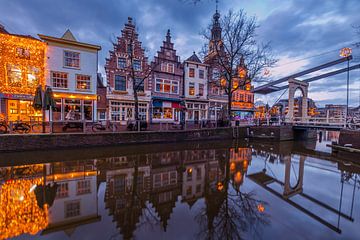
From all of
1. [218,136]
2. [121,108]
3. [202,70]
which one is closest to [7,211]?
[218,136]

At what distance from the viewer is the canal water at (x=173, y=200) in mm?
3621

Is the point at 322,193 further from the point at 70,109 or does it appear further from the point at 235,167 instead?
the point at 70,109

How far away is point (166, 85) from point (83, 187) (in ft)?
63.9

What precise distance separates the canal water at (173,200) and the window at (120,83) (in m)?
13.2

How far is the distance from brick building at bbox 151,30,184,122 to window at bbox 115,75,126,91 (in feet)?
12.2

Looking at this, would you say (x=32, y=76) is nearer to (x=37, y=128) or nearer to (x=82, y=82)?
(x=82, y=82)

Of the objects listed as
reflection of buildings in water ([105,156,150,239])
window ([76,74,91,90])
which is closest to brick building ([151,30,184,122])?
window ([76,74,91,90])

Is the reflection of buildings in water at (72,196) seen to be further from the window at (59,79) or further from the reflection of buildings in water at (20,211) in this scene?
the window at (59,79)

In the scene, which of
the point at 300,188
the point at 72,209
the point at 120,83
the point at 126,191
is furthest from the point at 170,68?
the point at 72,209

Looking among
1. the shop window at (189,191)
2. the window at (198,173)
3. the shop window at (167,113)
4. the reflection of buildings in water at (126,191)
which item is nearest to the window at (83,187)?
the reflection of buildings in water at (126,191)

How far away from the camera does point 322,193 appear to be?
18.7 feet

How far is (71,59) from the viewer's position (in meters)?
18.6

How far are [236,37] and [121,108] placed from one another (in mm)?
16477

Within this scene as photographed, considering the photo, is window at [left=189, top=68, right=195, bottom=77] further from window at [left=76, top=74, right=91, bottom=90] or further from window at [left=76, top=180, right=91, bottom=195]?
window at [left=76, top=180, right=91, bottom=195]
